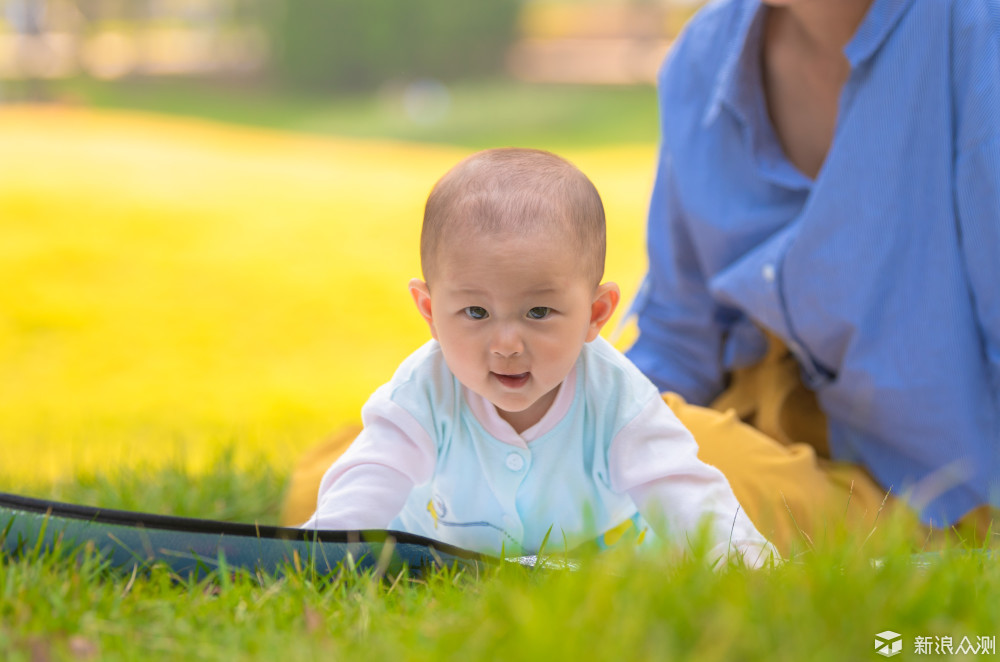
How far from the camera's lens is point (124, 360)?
16.4ft

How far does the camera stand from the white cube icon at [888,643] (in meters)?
0.80

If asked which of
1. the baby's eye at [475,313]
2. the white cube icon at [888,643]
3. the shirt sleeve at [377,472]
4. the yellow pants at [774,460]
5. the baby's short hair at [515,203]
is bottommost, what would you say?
the yellow pants at [774,460]

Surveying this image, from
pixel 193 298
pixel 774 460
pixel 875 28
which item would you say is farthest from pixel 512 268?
pixel 193 298

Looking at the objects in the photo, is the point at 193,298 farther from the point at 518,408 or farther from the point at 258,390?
the point at 518,408

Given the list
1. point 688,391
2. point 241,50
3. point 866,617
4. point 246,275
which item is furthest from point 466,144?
point 866,617

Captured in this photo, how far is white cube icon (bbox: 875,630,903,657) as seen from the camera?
801 millimetres

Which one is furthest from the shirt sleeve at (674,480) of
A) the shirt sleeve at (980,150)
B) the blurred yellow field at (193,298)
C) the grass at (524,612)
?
the blurred yellow field at (193,298)

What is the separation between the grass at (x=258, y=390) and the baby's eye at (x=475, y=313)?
0.30m

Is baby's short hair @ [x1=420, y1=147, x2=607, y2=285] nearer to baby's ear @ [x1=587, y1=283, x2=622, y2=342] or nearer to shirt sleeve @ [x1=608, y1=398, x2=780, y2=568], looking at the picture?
baby's ear @ [x1=587, y1=283, x2=622, y2=342]

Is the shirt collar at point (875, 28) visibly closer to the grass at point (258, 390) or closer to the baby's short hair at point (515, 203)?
the baby's short hair at point (515, 203)

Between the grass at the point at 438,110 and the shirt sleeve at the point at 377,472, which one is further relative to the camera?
the grass at the point at 438,110

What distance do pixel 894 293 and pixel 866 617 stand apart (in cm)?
95

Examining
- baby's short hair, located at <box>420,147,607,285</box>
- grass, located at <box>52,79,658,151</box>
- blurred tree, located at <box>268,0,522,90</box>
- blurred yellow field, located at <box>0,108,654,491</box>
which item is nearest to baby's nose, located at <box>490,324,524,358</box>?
baby's short hair, located at <box>420,147,607,285</box>

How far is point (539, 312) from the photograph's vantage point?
1.23 m
